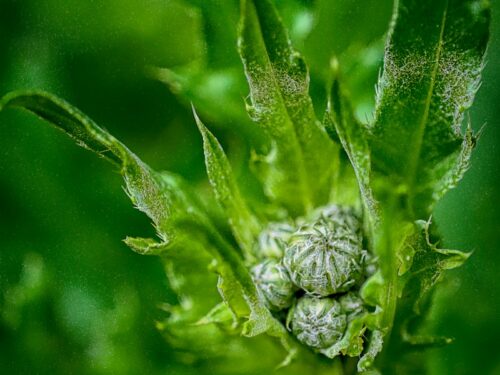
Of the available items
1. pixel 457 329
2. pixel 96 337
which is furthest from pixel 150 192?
pixel 457 329

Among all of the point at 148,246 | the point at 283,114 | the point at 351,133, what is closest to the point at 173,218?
the point at 148,246

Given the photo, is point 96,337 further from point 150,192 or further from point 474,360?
point 474,360

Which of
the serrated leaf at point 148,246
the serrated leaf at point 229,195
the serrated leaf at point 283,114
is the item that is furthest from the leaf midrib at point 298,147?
the serrated leaf at point 148,246

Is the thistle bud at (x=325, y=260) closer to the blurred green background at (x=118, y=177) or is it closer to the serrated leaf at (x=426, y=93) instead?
the serrated leaf at (x=426, y=93)

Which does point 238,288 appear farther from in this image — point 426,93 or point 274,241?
point 426,93

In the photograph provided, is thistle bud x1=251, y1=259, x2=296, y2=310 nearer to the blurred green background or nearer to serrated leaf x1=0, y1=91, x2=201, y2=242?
serrated leaf x1=0, y1=91, x2=201, y2=242
